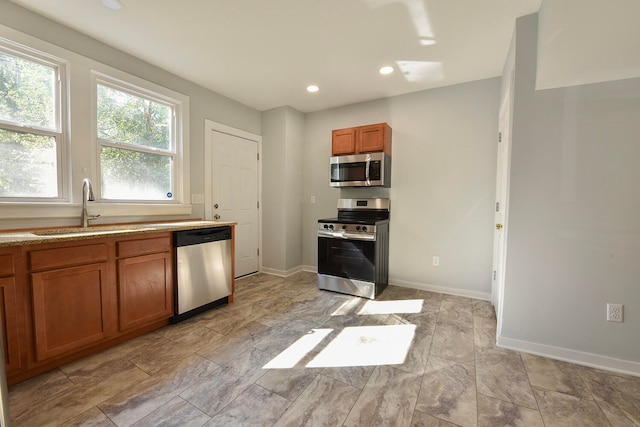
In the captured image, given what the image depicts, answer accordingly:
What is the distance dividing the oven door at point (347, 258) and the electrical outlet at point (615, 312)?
1.85m

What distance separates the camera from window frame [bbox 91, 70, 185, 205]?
2336mm

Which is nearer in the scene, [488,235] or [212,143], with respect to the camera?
[488,235]

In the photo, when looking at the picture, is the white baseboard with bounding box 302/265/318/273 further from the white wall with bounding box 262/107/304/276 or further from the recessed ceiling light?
the recessed ceiling light

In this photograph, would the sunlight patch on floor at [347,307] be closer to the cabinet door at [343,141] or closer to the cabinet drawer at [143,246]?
the cabinet drawer at [143,246]

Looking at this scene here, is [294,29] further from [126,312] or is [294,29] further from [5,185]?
[126,312]

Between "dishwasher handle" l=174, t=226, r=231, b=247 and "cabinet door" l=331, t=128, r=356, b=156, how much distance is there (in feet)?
5.79

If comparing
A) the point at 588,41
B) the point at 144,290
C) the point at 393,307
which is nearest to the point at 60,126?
the point at 144,290

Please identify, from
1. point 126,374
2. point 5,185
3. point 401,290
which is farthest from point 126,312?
point 401,290

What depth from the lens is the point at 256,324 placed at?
243 centimetres

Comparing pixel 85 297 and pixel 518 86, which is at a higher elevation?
pixel 518 86

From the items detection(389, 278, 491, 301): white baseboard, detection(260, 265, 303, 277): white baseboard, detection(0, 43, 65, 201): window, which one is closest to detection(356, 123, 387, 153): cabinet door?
detection(389, 278, 491, 301): white baseboard

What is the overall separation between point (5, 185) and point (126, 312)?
1.29m

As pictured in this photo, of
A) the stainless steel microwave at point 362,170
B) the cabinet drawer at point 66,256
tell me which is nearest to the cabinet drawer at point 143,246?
the cabinet drawer at point 66,256

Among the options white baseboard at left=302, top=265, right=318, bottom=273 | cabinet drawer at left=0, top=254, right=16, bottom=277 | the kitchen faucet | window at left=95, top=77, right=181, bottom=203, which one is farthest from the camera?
white baseboard at left=302, top=265, right=318, bottom=273
